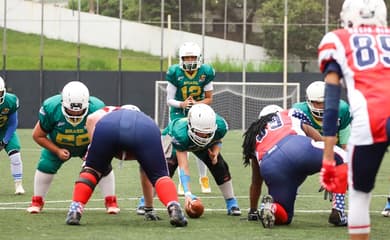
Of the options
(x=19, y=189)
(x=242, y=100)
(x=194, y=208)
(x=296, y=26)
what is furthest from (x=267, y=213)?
(x=296, y=26)

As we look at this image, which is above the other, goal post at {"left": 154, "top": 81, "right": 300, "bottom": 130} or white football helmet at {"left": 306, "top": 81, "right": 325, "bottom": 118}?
white football helmet at {"left": 306, "top": 81, "right": 325, "bottom": 118}

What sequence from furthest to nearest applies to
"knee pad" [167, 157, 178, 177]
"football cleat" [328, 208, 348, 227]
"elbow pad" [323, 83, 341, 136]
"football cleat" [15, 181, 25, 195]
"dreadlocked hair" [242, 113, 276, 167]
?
"football cleat" [15, 181, 25, 195] < "knee pad" [167, 157, 178, 177] < "dreadlocked hair" [242, 113, 276, 167] < "football cleat" [328, 208, 348, 227] < "elbow pad" [323, 83, 341, 136]

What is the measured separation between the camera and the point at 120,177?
14.3 m

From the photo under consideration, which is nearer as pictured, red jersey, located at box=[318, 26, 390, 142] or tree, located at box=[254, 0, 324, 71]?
red jersey, located at box=[318, 26, 390, 142]

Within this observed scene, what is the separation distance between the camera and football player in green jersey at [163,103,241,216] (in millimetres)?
9070

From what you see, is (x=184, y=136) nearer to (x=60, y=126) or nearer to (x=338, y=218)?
(x=60, y=126)

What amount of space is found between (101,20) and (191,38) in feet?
11.5

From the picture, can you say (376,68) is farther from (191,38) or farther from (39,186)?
(191,38)

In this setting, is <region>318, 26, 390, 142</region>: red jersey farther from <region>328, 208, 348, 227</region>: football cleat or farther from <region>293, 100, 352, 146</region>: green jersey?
<region>293, 100, 352, 146</region>: green jersey

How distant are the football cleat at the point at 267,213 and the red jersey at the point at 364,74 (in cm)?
215

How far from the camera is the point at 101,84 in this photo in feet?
107

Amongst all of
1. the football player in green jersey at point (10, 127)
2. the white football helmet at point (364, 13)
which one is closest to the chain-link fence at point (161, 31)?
the football player in green jersey at point (10, 127)

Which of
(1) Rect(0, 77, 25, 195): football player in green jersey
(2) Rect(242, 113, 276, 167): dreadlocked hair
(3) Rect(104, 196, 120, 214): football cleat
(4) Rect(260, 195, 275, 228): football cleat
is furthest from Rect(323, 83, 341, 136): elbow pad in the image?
(1) Rect(0, 77, 25, 195): football player in green jersey

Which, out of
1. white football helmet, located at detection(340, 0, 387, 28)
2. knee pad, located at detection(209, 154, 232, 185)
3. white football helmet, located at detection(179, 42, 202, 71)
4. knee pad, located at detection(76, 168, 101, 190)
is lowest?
knee pad, located at detection(209, 154, 232, 185)
